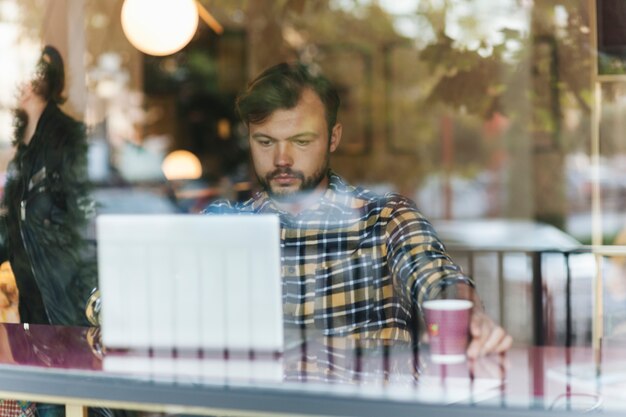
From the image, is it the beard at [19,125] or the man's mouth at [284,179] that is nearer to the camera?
the man's mouth at [284,179]

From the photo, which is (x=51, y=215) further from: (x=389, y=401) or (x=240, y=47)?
(x=240, y=47)

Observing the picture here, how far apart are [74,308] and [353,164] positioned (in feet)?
19.8

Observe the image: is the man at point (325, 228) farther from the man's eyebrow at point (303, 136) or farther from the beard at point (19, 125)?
the beard at point (19, 125)

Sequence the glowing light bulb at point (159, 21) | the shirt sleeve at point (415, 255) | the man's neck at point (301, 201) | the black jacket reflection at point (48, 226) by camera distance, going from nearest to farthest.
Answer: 1. the shirt sleeve at point (415, 255)
2. the man's neck at point (301, 201)
3. the black jacket reflection at point (48, 226)
4. the glowing light bulb at point (159, 21)

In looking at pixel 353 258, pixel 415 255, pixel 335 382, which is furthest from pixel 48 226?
pixel 335 382

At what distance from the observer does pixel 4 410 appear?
259cm

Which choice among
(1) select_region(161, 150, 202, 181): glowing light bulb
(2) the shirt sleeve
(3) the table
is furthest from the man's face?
(1) select_region(161, 150, 202, 181): glowing light bulb

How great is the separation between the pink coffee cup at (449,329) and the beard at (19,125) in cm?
181

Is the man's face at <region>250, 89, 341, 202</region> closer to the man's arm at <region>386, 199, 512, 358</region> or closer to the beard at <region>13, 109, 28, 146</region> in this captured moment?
the man's arm at <region>386, 199, 512, 358</region>

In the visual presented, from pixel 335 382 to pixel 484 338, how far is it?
318 mm

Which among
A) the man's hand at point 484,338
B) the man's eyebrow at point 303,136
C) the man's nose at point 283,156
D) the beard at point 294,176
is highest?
the man's eyebrow at point 303,136

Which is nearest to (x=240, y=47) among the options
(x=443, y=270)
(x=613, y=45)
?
(x=613, y=45)

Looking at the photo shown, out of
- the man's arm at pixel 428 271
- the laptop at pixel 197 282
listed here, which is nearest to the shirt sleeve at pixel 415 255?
the man's arm at pixel 428 271

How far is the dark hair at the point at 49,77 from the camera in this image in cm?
312
